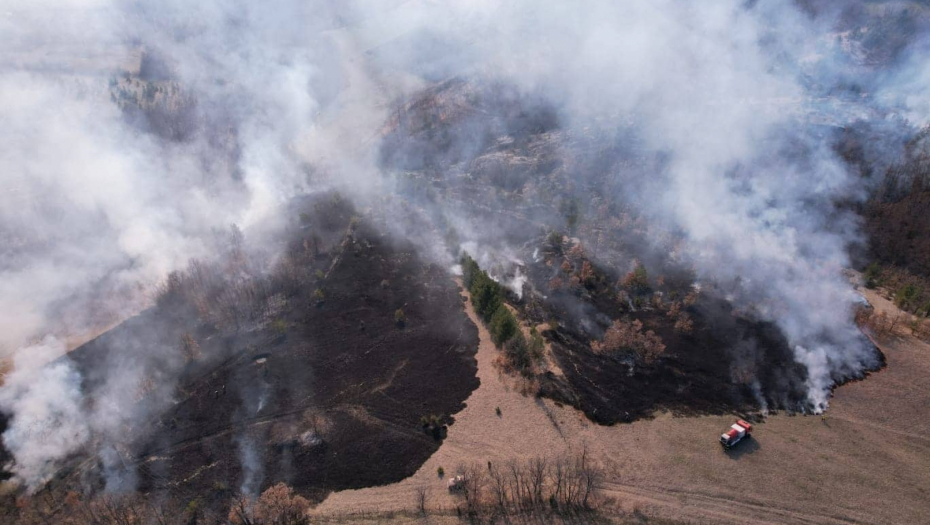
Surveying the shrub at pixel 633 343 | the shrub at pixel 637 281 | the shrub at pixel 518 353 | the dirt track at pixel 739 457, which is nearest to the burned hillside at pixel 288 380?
the dirt track at pixel 739 457

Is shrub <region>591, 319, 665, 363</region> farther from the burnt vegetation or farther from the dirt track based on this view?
the dirt track

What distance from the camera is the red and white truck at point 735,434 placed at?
112ft

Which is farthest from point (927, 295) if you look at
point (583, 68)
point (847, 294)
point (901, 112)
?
point (583, 68)

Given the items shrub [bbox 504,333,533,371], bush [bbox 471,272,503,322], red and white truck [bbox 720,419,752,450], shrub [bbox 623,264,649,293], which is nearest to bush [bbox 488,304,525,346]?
shrub [bbox 504,333,533,371]

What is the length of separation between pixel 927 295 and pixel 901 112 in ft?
106

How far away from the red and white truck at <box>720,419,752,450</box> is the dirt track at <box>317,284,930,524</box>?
60 centimetres

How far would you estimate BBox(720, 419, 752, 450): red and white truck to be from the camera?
112 ft

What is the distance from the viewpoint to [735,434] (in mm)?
34469

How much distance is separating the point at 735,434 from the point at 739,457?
147 cm

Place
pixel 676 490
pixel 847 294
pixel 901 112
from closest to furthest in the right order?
pixel 676 490
pixel 847 294
pixel 901 112

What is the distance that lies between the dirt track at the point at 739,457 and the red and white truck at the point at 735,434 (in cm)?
60

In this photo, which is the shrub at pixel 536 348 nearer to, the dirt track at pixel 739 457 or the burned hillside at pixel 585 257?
the burned hillside at pixel 585 257

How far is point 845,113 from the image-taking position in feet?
230

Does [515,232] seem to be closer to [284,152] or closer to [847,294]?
[847,294]
